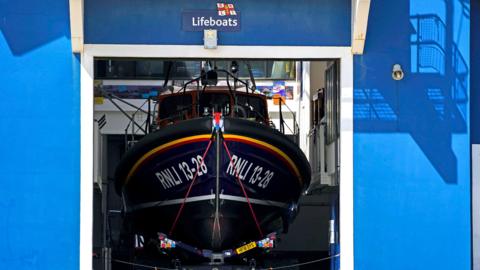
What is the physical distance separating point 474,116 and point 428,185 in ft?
3.40

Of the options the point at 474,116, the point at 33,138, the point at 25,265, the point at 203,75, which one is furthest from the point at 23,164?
the point at 474,116

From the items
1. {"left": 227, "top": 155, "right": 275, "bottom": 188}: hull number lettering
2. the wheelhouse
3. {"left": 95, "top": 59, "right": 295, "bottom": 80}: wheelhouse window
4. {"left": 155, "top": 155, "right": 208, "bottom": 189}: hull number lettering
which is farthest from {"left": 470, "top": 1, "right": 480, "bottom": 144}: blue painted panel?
{"left": 95, "top": 59, "right": 295, "bottom": 80}: wheelhouse window

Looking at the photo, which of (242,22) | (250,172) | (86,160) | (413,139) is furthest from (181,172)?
(413,139)

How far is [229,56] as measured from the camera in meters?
9.88

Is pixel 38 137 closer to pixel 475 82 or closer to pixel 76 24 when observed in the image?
pixel 76 24

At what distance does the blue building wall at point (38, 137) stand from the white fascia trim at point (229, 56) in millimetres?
84

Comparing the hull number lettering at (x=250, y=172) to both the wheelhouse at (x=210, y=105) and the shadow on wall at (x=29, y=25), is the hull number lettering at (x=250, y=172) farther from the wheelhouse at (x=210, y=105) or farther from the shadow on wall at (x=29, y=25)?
the shadow on wall at (x=29, y=25)

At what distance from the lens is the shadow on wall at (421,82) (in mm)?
9953

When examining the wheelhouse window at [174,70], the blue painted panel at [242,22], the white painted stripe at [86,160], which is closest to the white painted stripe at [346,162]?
the blue painted panel at [242,22]

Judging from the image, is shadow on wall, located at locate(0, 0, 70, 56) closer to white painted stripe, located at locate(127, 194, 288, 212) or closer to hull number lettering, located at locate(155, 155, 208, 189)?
hull number lettering, located at locate(155, 155, 208, 189)

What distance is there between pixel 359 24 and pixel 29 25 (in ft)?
10.7

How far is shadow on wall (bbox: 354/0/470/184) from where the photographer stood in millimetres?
9953

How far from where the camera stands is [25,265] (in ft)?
31.5

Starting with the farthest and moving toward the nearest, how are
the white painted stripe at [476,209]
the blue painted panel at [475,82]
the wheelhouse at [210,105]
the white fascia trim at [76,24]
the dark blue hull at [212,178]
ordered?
1. the wheelhouse at [210,105]
2. the dark blue hull at [212,178]
3. the blue painted panel at [475,82]
4. the white painted stripe at [476,209]
5. the white fascia trim at [76,24]
